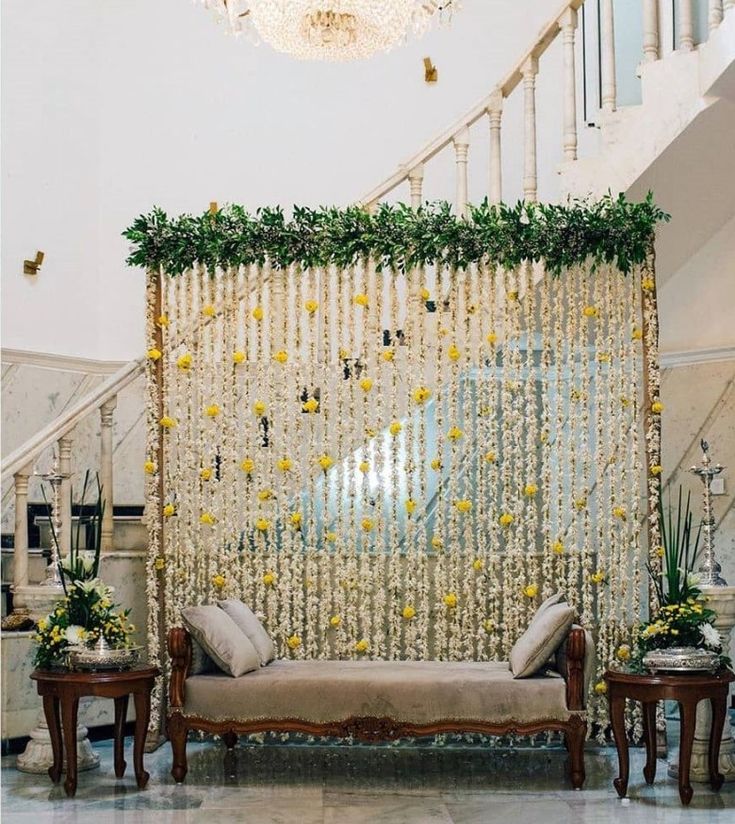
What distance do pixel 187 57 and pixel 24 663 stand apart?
467 cm

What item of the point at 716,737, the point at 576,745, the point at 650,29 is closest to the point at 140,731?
the point at 576,745

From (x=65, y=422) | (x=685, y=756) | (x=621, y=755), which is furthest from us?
(x=65, y=422)

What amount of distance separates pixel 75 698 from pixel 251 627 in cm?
94

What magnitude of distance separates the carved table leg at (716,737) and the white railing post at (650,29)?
329 centimetres

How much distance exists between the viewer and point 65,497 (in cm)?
580

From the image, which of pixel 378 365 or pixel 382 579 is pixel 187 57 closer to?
pixel 378 365

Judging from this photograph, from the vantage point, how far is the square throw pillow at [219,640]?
519 cm

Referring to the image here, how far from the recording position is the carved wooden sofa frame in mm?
5008

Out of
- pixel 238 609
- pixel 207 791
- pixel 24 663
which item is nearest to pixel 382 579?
pixel 238 609

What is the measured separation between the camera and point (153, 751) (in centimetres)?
587

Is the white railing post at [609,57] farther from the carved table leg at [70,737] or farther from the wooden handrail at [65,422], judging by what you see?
the carved table leg at [70,737]

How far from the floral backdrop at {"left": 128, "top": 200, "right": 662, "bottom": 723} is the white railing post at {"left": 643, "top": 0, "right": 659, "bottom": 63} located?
3.02 ft

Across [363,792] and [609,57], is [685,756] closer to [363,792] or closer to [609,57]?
[363,792]

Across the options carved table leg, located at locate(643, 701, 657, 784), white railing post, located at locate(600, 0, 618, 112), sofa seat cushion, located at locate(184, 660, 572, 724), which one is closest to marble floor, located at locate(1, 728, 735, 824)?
carved table leg, located at locate(643, 701, 657, 784)
